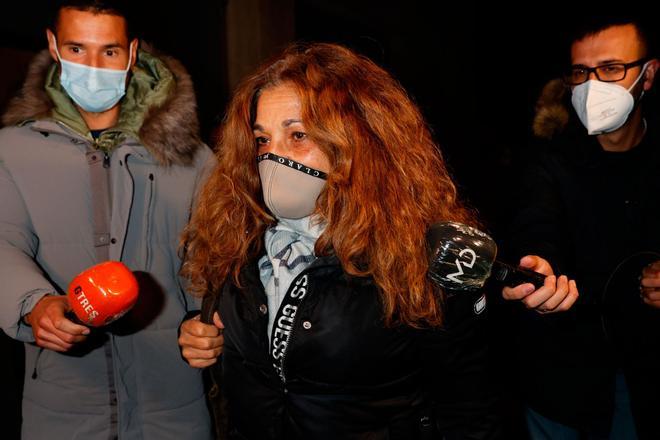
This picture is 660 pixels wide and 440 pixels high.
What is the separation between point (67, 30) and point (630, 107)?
2.43 meters

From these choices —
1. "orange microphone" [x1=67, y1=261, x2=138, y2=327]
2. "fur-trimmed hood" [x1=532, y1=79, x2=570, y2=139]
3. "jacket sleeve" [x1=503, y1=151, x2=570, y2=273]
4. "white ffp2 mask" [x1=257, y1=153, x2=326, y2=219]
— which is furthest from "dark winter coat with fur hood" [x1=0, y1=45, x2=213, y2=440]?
"fur-trimmed hood" [x1=532, y1=79, x2=570, y2=139]

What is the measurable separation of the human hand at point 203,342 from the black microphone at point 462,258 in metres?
0.77

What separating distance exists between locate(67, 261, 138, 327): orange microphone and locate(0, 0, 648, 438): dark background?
4.14 ft

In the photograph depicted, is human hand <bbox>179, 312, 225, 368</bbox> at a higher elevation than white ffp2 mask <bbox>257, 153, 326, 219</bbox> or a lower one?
lower

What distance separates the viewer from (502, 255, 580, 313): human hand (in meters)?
1.29

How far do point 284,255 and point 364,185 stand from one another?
1.14 ft

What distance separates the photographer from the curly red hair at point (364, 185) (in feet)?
4.71

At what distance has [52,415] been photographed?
1.77 metres

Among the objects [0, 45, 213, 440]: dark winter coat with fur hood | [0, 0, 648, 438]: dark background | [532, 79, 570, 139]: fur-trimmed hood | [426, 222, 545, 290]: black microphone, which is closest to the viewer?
[426, 222, 545, 290]: black microphone

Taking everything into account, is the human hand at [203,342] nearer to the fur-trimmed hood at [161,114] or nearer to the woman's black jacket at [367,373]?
the woman's black jacket at [367,373]

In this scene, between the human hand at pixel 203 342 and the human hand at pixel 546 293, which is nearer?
the human hand at pixel 546 293

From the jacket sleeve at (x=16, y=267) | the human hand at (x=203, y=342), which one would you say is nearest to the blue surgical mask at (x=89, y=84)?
the jacket sleeve at (x=16, y=267)

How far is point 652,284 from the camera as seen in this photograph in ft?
5.48

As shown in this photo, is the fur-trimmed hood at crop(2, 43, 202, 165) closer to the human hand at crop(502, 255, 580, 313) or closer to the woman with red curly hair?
the woman with red curly hair
